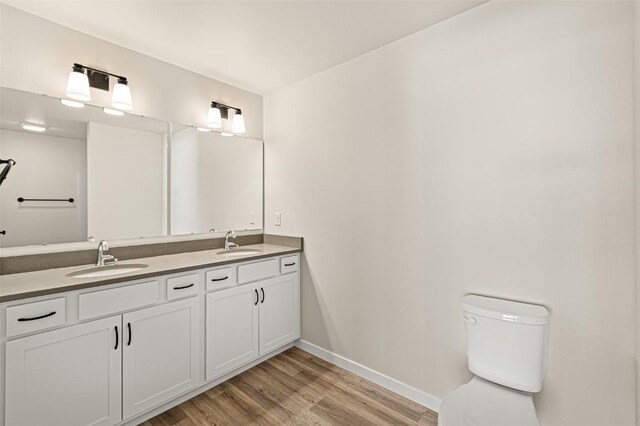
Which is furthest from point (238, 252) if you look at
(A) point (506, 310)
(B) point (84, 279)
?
(A) point (506, 310)

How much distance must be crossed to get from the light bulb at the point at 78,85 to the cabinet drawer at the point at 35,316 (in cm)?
129

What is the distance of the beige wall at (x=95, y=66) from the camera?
5.62 ft

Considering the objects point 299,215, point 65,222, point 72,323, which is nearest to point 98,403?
point 72,323

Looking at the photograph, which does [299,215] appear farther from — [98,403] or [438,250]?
[98,403]

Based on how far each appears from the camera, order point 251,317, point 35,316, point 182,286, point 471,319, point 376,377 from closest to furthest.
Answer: point 35,316
point 471,319
point 182,286
point 376,377
point 251,317

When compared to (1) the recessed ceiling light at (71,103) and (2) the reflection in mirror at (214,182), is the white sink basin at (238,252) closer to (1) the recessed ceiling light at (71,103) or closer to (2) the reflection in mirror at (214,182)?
(2) the reflection in mirror at (214,182)

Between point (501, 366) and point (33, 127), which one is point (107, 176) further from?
point (501, 366)

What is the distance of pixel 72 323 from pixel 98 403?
47cm

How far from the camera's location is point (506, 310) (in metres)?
1.45

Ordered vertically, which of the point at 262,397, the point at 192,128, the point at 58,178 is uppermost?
the point at 192,128

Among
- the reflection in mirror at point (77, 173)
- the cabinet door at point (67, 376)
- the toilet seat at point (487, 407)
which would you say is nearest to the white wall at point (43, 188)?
the reflection in mirror at point (77, 173)

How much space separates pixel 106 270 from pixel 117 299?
42 centimetres

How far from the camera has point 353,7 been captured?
66.9 inches

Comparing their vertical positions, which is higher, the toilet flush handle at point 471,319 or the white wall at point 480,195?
the white wall at point 480,195
